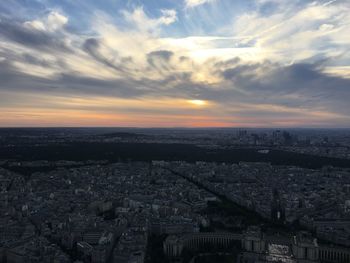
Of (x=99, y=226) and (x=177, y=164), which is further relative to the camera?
(x=177, y=164)

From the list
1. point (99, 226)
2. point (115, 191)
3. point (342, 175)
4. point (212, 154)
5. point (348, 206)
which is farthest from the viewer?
point (212, 154)

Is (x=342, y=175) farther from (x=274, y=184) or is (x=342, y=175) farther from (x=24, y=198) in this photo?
(x=24, y=198)

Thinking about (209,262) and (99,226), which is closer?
(209,262)

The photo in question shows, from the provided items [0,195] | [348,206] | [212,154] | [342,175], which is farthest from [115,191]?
[212,154]

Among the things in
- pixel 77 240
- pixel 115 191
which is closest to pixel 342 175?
pixel 115 191

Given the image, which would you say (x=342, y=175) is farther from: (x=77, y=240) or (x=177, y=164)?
(x=77, y=240)

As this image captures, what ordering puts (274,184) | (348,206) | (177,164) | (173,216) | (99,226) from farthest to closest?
(177,164) < (274,184) < (348,206) < (173,216) < (99,226)
